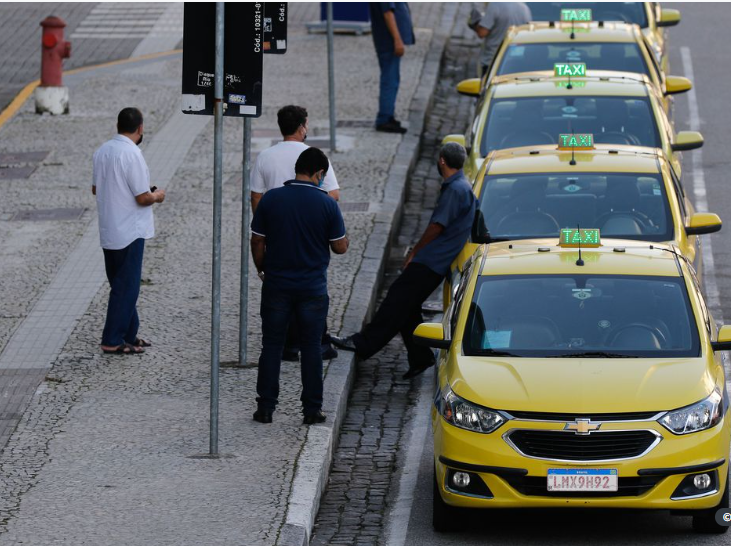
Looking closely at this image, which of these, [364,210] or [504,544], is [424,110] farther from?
[504,544]

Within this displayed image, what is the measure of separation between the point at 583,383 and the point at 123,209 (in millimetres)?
4276

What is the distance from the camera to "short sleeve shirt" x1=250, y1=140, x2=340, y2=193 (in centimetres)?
1131

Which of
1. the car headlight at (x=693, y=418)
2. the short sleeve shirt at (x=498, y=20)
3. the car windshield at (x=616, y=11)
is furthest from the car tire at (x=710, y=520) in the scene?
the car windshield at (x=616, y=11)

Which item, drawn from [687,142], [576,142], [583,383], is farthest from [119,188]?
[687,142]

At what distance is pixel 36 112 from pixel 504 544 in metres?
12.8

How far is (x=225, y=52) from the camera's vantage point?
32.5 feet

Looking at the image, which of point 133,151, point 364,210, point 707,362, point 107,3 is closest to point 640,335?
point 707,362

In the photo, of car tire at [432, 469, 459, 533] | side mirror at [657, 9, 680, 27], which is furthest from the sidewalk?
side mirror at [657, 9, 680, 27]

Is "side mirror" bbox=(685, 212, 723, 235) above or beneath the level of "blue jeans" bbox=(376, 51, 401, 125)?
above

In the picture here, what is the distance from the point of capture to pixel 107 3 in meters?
28.3

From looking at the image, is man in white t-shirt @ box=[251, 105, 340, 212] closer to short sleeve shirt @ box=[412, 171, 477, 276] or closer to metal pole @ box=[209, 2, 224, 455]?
short sleeve shirt @ box=[412, 171, 477, 276]

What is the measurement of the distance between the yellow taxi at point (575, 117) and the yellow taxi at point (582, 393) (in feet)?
16.0

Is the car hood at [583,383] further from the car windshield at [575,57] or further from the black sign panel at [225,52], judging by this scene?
the car windshield at [575,57]

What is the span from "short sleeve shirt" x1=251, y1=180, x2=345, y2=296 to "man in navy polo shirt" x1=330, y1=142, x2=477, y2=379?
6.01ft
